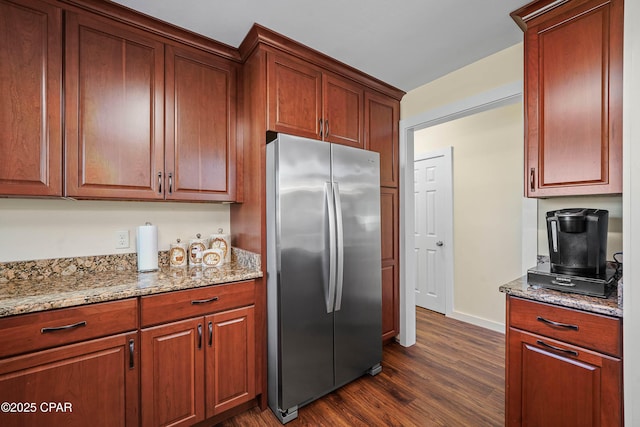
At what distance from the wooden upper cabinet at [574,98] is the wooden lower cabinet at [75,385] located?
239 centimetres

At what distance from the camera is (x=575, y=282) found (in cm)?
138

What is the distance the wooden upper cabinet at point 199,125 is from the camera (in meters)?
1.82

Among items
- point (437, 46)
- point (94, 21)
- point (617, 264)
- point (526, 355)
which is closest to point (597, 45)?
point (437, 46)

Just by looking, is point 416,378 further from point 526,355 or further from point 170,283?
point 170,283

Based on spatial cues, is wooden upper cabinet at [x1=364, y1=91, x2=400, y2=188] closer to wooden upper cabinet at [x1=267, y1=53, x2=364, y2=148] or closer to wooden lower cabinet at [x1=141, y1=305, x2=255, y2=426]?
wooden upper cabinet at [x1=267, y1=53, x2=364, y2=148]

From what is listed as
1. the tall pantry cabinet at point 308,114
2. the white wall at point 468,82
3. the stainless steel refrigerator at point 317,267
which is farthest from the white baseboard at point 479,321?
the white wall at point 468,82

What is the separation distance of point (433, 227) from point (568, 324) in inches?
94.0

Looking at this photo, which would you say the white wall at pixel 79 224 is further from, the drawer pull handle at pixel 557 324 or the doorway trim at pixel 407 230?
the drawer pull handle at pixel 557 324

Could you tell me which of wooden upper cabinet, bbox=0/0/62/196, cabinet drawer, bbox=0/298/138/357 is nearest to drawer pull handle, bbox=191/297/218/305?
cabinet drawer, bbox=0/298/138/357

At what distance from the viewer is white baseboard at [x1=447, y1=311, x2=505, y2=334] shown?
298 centimetres

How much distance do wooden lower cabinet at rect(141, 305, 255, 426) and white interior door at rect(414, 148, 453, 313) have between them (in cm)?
261

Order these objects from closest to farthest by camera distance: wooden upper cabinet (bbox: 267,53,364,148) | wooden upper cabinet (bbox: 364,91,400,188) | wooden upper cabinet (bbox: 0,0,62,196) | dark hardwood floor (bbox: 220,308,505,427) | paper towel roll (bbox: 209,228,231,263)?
wooden upper cabinet (bbox: 0,0,62,196), dark hardwood floor (bbox: 220,308,505,427), wooden upper cabinet (bbox: 267,53,364,148), paper towel roll (bbox: 209,228,231,263), wooden upper cabinet (bbox: 364,91,400,188)

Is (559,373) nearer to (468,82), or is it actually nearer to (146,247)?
(468,82)

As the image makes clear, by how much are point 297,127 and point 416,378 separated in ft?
6.89
